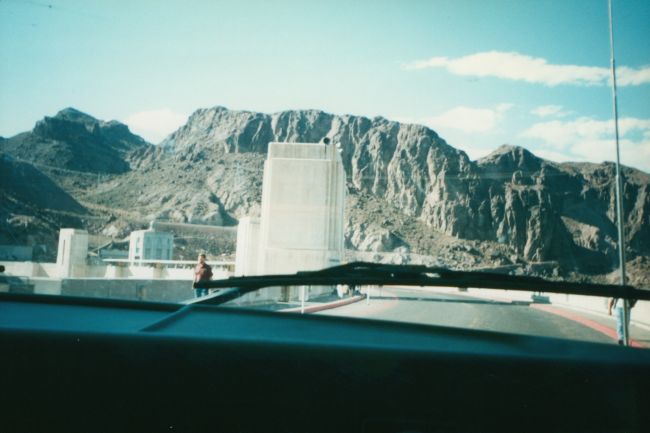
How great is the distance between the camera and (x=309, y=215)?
14.2 meters

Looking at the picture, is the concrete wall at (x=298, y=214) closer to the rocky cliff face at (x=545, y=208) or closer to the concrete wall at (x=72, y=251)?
the rocky cliff face at (x=545, y=208)

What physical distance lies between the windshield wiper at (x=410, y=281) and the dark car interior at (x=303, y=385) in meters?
0.68

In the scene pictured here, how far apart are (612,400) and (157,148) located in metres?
171

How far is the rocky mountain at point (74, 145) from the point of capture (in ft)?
423

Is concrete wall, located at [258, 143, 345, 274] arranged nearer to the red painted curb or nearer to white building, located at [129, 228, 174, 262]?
the red painted curb

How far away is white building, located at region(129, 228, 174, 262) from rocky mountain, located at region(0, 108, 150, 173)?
82.5m

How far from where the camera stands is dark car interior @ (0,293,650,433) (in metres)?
1.00

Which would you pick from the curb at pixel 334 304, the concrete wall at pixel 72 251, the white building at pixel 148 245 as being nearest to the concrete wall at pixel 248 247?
the concrete wall at pixel 72 251

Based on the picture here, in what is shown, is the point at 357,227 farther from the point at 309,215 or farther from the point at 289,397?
the point at 289,397

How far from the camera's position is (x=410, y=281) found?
6.57 ft

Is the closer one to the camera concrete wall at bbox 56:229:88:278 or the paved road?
the paved road

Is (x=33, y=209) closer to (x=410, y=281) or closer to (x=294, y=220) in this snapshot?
(x=294, y=220)

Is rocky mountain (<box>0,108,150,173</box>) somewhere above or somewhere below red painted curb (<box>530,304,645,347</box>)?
above

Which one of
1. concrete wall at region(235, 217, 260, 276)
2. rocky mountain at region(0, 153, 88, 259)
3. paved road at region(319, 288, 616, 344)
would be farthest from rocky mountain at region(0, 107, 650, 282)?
rocky mountain at region(0, 153, 88, 259)
